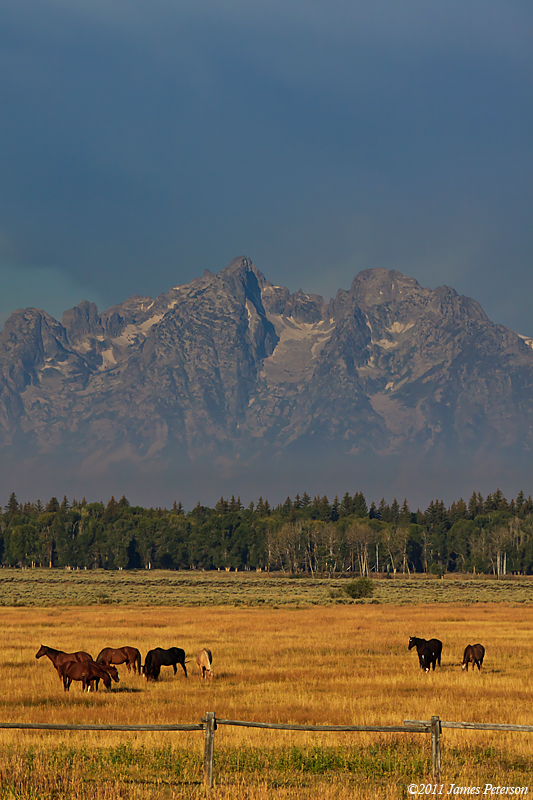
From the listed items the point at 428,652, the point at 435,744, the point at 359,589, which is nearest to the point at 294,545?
the point at 359,589

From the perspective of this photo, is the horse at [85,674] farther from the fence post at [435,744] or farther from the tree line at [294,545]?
the tree line at [294,545]

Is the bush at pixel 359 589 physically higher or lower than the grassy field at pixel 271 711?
lower

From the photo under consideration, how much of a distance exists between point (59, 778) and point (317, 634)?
31.4m

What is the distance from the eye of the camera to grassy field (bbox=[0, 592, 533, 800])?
13906 millimetres

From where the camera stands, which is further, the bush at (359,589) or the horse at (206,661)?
the bush at (359,589)

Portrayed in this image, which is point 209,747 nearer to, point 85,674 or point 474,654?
point 85,674

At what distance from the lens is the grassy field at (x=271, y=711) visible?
547 inches

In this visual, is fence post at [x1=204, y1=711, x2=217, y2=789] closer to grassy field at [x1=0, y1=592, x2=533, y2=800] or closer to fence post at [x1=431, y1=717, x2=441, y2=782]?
grassy field at [x1=0, y1=592, x2=533, y2=800]

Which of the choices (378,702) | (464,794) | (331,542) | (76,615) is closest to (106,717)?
(378,702)

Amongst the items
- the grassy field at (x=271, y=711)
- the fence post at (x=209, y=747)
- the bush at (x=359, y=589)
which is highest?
the fence post at (x=209, y=747)

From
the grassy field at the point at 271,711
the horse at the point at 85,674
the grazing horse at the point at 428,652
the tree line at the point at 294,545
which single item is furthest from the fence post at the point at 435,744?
the tree line at the point at 294,545

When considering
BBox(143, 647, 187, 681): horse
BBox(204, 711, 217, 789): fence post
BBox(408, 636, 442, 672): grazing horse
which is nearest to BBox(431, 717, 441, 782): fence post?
BBox(204, 711, 217, 789): fence post

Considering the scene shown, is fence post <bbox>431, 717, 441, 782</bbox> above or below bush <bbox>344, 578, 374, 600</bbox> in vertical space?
above

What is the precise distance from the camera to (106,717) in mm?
20516
